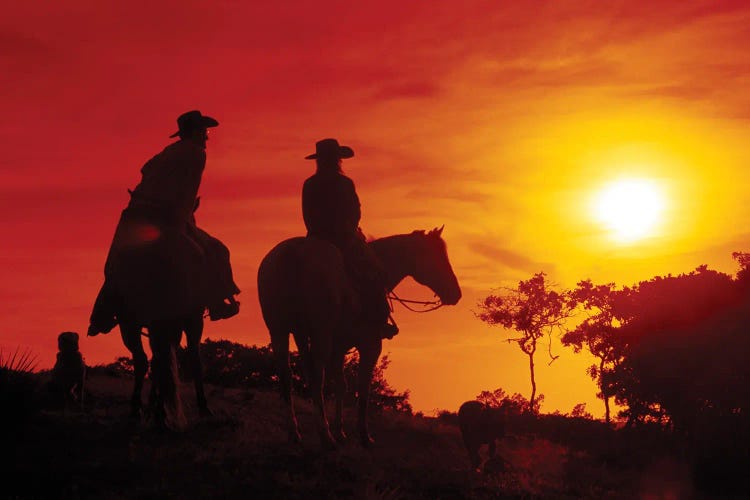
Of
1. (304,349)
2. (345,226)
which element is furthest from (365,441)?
(345,226)

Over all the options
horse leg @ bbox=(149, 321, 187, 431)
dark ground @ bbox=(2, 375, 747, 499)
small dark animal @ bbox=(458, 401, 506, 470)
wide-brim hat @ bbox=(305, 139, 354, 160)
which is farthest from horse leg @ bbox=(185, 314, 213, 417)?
small dark animal @ bbox=(458, 401, 506, 470)

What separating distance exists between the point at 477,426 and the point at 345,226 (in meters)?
5.70

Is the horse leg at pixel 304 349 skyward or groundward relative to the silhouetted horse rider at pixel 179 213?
groundward

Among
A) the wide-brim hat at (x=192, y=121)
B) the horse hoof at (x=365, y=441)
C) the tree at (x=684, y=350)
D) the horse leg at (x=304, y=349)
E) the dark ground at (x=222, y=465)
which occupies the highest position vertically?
the tree at (x=684, y=350)

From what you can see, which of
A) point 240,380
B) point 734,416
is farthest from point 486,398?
point 240,380

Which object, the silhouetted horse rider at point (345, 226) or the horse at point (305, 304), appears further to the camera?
the silhouetted horse rider at point (345, 226)

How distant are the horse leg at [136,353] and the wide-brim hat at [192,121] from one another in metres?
3.62

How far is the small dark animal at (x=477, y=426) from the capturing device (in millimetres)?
20359

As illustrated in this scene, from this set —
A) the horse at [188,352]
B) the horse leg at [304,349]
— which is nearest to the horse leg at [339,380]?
the horse leg at [304,349]

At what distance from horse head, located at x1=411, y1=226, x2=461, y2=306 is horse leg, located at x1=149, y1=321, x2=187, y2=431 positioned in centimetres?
552

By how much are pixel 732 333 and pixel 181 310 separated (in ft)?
121

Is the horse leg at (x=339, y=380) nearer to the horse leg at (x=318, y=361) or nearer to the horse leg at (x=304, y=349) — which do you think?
the horse leg at (x=304, y=349)

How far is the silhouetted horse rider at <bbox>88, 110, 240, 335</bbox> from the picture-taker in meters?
15.4

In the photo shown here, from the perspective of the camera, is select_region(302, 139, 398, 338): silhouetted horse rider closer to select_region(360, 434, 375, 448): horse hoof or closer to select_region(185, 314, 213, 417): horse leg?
select_region(360, 434, 375, 448): horse hoof
